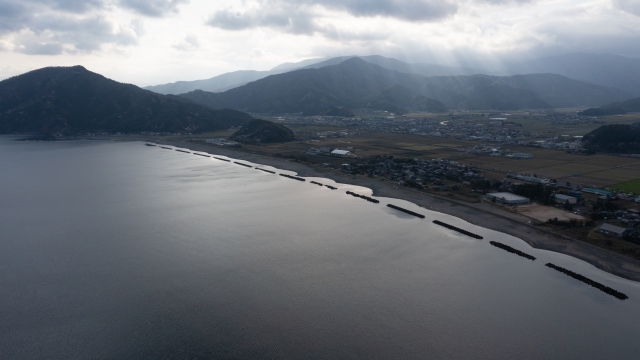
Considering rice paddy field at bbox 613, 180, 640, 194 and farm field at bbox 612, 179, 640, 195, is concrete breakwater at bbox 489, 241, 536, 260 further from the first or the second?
rice paddy field at bbox 613, 180, 640, 194

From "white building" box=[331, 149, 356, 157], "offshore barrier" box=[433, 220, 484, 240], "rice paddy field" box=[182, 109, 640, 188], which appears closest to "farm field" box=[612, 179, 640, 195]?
"rice paddy field" box=[182, 109, 640, 188]

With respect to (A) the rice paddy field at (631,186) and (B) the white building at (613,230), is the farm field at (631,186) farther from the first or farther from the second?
(B) the white building at (613,230)

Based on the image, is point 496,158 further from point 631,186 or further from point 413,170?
point 631,186

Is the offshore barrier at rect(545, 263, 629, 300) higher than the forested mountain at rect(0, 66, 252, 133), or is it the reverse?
the forested mountain at rect(0, 66, 252, 133)

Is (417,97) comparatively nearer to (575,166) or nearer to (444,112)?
(444,112)

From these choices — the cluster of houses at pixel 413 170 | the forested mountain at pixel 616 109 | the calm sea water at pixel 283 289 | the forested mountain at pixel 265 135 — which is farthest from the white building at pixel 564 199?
the forested mountain at pixel 616 109

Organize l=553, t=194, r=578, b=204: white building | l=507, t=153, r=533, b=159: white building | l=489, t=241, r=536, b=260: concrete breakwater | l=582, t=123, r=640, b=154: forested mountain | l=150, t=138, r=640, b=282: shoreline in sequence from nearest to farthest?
l=150, t=138, r=640, b=282: shoreline
l=489, t=241, r=536, b=260: concrete breakwater
l=553, t=194, r=578, b=204: white building
l=507, t=153, r=533, b=159: white building
l=582, t=123, r=640, b=154: forested mountain
